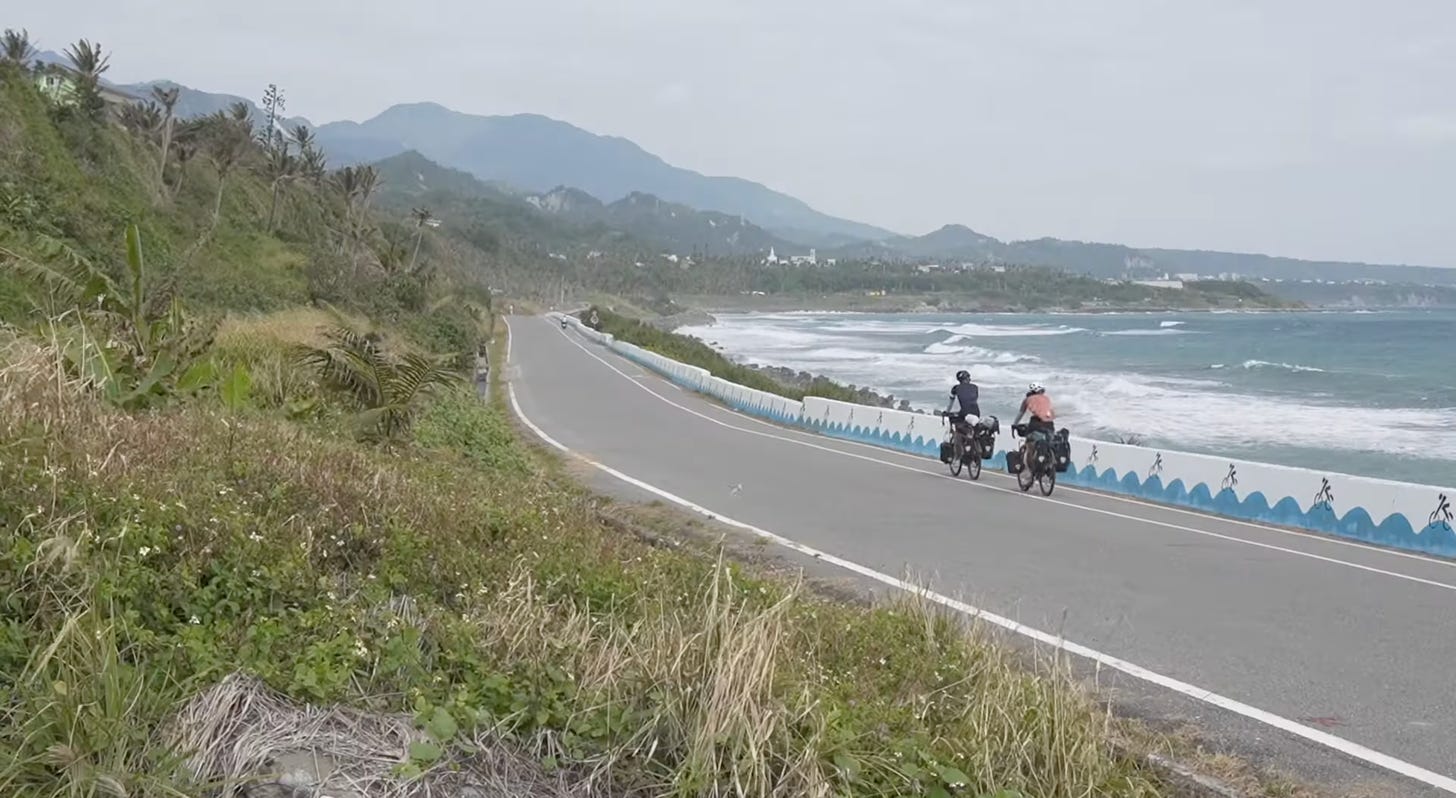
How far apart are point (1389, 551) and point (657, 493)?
810 centimetres

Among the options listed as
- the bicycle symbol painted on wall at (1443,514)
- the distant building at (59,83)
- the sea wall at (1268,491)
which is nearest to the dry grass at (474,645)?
the bicycle symbol painted on wall at (1443,514)

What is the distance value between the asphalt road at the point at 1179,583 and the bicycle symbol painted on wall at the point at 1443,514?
78cm

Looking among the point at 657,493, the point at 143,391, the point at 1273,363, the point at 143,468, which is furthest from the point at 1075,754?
the point at 1273,363

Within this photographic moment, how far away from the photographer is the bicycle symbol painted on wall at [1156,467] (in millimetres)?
15430

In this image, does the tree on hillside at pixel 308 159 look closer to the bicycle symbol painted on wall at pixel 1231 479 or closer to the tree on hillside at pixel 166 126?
the tree on hillside at pixel 166 126

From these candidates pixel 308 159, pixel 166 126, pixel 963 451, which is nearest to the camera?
pixel 963 451

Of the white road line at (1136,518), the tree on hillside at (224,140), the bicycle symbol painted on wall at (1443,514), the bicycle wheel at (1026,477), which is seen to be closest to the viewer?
the white road line at (1136,518)

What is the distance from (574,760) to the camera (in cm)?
395

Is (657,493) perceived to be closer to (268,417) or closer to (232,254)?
(268,417)

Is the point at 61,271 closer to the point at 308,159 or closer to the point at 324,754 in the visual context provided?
the point at 324,754

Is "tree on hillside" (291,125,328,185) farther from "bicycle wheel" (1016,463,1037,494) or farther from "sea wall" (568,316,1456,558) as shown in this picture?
"bicycle wheel" (1016,463,1037,494)

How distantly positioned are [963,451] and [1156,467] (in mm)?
2765

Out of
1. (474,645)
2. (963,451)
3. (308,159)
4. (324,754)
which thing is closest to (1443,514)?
(963,451)

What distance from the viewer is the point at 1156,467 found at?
610 inches
